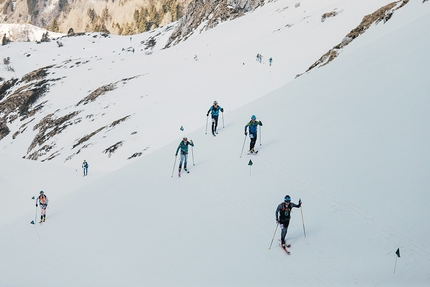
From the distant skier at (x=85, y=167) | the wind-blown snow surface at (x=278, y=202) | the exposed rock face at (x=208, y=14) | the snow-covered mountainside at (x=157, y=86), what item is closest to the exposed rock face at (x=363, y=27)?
the snow-covered mountainside at (x=157, y=86)

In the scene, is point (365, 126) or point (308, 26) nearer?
point (365, 126)

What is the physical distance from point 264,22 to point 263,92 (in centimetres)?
3534

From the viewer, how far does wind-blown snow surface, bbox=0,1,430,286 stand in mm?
9070

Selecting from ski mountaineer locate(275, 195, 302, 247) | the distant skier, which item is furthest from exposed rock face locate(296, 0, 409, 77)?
ski mountaineer locate(275, 195, 302, 247)

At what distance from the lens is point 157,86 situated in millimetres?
46906

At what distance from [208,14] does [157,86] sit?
50.3 m

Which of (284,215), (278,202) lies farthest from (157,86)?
(284,215)

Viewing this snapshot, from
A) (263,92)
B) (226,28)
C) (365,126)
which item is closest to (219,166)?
(365,126)

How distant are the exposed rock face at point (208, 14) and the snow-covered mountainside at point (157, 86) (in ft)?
27.3

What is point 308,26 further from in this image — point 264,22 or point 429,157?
point 429,157

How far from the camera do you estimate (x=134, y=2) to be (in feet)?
639

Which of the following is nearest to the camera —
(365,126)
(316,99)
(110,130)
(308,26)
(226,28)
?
(365,126)

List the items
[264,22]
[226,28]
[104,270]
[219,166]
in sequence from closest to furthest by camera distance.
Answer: [104,270]
[219,166]
[264,22]
[226,28]

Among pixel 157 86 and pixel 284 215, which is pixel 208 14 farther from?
pixel 284 215
